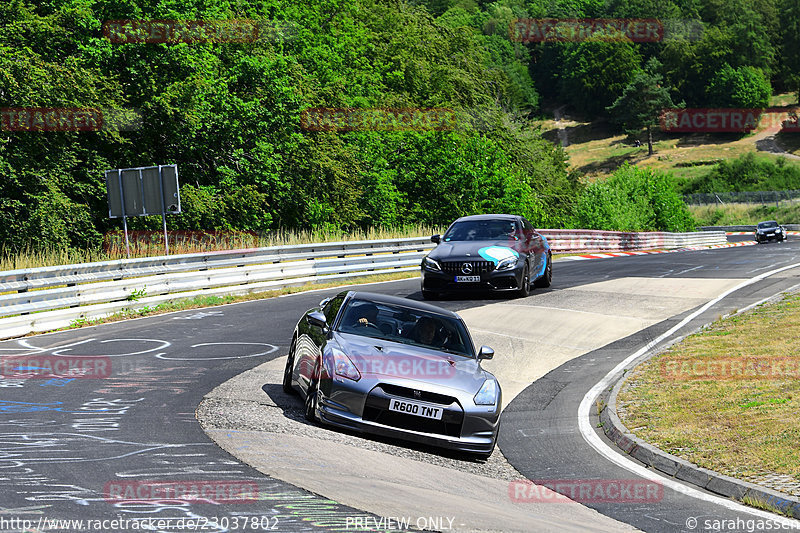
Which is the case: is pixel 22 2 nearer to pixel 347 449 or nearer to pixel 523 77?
pixel 347 449

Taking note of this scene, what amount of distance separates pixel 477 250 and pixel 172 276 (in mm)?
6897

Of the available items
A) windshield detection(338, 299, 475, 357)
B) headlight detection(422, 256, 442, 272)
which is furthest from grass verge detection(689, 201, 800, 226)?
windshield detection(338, 299, 475, 357)

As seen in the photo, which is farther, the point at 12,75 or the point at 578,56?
the point at 578,56

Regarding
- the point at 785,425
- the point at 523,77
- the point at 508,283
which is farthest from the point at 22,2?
the point at 523,77

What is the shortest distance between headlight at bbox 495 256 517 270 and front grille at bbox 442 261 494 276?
28cm

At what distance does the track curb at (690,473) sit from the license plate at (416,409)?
2095 millimetres

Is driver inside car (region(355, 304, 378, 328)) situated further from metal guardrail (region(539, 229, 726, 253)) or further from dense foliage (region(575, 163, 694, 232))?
dense foliage (region(575, 163, 694, 232))

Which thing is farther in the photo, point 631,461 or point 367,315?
point 367,315

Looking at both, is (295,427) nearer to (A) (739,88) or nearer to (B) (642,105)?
(B) (642,105)

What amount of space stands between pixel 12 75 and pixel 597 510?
28.0m

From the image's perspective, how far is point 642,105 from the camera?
154625mm

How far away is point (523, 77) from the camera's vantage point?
563ft

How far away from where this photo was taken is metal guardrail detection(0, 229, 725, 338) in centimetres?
1589

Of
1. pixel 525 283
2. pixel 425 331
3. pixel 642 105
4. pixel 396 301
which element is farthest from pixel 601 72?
pixel 425 331
